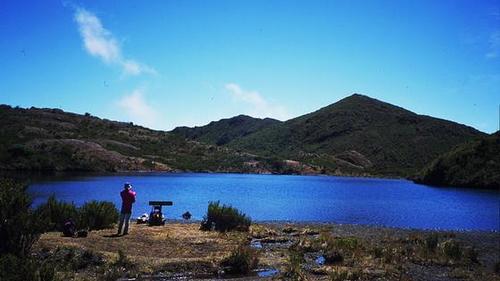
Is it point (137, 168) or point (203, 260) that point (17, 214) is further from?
point (137, 168)

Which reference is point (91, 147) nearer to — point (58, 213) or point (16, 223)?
point (58, 213)

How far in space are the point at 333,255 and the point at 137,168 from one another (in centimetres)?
10758

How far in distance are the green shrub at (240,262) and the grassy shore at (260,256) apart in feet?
0.83

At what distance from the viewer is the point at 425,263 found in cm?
2089

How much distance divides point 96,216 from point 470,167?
9999 centimetres

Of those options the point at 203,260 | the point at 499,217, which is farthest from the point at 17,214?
the point at 499,217

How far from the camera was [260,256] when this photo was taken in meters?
20.2

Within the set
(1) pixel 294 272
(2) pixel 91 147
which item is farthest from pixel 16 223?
(2) pixel 91 147

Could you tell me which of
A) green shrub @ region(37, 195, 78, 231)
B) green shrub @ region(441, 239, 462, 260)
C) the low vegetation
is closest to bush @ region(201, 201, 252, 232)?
the low vegetation

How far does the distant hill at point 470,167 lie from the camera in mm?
100438

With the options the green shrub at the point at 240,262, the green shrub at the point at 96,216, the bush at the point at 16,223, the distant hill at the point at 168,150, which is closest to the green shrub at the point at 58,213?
the green shrub at the point at 96,216

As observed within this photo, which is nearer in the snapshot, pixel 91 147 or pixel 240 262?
pixel 240 262

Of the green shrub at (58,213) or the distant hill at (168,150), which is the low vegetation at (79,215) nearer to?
the green shrub at (58,213)

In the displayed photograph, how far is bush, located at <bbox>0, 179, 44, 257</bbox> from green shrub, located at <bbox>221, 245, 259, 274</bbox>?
20.7ft
